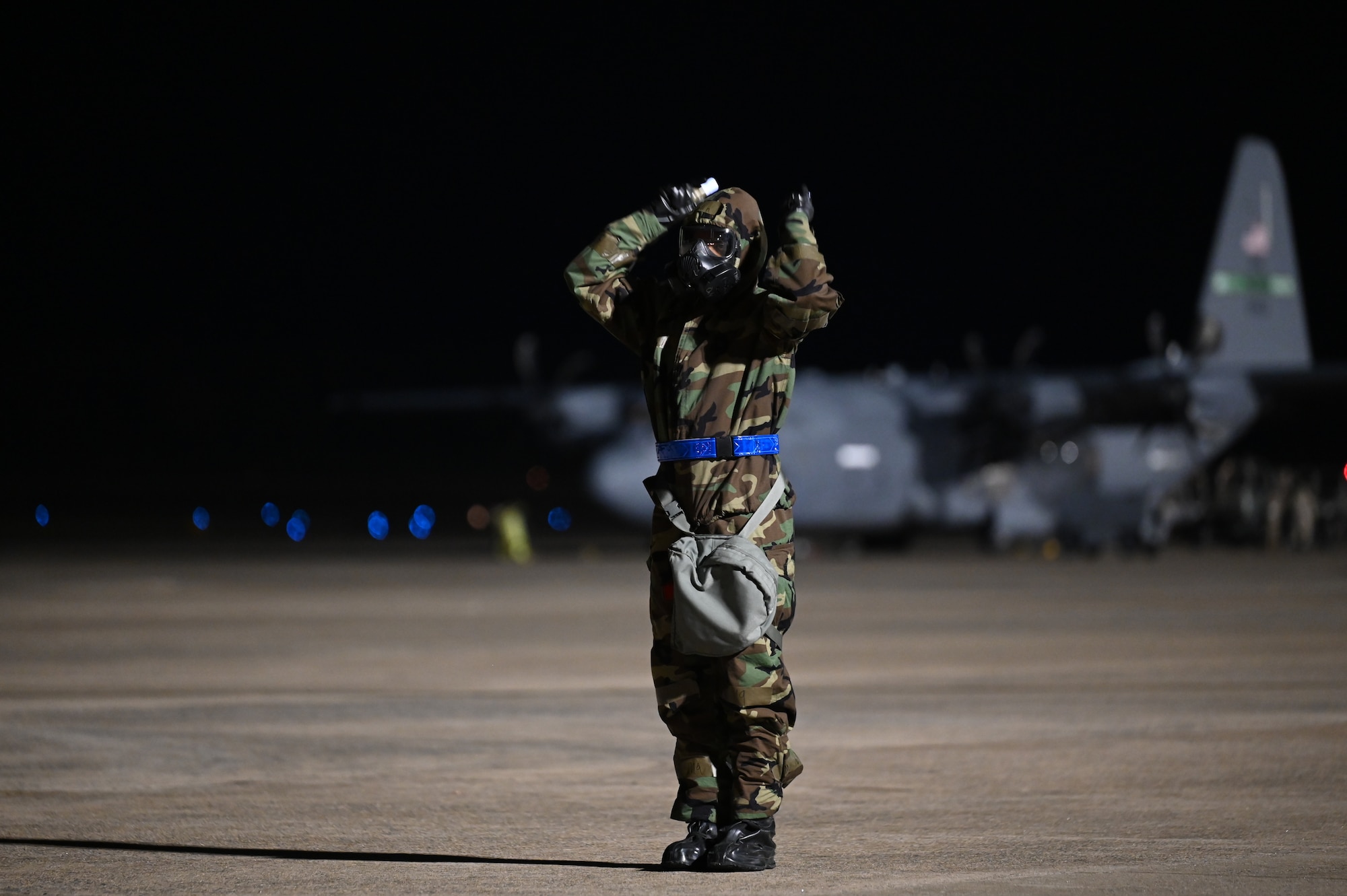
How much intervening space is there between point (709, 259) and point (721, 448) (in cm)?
58

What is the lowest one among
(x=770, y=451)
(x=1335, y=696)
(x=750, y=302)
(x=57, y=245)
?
(x=1335, y=696)

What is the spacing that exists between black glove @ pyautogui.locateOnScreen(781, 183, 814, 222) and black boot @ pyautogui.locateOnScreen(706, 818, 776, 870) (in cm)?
183

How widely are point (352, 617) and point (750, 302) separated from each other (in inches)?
476

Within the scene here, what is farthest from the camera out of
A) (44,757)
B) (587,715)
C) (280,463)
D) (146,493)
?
(280,463)

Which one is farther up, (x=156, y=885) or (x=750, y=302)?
(x=750, y=302)

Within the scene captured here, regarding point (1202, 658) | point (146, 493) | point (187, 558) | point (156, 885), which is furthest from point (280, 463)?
point (156, 885)

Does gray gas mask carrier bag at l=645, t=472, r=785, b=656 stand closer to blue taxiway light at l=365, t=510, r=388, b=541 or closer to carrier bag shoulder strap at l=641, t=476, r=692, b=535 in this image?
carrier bag shoulder strap at l=641, t=476, r=692, b=535

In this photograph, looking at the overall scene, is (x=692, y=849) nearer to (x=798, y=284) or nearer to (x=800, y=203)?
(x=798, y=284)

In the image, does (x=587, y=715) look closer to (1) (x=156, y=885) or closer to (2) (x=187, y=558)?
(1) (x=156, y=885)

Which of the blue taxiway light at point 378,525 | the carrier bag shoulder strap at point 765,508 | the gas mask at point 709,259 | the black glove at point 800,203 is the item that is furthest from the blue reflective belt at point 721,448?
the blue taxiway light at point 378,525

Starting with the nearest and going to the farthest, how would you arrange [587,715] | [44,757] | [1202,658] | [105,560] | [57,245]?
1. [44,757]
2. [587,715]
3. [1202,658]
4. [105,560]
5. [57,245]

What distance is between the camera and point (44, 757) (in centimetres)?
800

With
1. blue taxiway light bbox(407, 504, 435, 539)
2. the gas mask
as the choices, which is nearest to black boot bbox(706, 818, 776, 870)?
the gas mask

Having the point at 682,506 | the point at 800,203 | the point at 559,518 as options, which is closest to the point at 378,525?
the point at 559,518
